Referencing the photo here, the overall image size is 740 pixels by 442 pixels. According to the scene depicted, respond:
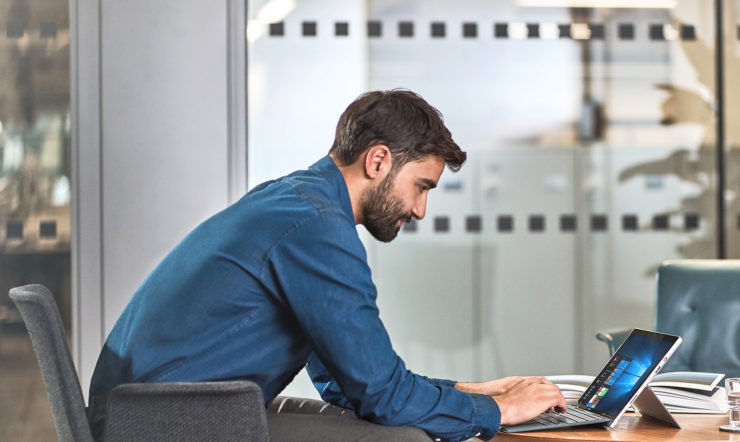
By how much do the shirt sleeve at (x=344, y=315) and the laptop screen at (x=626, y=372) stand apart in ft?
1.58

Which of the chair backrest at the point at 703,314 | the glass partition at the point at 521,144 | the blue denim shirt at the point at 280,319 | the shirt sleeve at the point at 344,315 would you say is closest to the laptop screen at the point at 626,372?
the blue denim shirt at the point at 280,319

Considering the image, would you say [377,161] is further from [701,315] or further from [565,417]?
[701,315]

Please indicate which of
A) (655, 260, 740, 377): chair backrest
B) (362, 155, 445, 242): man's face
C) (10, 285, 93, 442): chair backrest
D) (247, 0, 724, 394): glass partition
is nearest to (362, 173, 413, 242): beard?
(362, 155, 445, 242): man's face

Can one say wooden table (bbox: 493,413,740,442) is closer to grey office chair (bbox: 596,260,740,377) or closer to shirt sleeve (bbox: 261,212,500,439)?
shirt sleeve (bbox: 261,212,500,439)

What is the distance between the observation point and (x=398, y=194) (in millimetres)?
1959

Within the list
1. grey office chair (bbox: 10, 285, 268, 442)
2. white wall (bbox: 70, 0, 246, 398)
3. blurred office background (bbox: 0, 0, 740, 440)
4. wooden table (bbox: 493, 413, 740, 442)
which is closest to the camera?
grey office chair (bbox: 10, 285, 268, 442)

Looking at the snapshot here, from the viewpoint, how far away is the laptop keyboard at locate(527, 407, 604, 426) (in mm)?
1861

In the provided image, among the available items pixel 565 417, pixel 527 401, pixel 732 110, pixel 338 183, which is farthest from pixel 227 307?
pixel 732 110

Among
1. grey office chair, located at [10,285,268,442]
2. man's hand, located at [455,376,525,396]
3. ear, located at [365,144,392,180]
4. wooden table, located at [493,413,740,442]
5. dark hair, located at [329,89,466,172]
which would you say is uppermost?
dark hair, located at [329,89,466,172]

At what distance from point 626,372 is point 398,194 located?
687 mm

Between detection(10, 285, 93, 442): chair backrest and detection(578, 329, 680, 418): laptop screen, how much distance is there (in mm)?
1154

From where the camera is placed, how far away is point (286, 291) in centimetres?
167

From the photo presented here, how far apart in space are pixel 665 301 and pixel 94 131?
102 inches

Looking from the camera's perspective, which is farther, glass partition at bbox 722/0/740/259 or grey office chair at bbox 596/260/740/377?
glass partition at bbox 722/0/740/259
